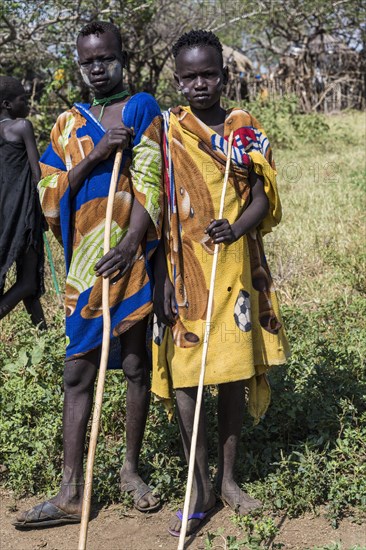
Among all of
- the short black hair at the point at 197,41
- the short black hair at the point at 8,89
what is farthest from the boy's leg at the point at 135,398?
the short black hair at the point at 8,89

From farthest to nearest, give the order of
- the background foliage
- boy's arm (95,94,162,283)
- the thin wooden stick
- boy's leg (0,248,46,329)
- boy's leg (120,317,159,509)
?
the background foliage → boy's leg (0,248,46,329) → boy's leg (120,317,159,509) → boy's arm (95,94,162,283) → the thin wooden stick

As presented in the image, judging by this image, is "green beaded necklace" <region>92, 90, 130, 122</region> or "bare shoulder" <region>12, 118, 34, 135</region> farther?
"bare shoulder" <region>12, 118, 34, 135</region>

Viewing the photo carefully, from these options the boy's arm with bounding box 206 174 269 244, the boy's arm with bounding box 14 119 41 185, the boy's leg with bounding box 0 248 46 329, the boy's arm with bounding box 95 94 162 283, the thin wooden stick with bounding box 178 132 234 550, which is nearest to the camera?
the thin wooden stick with bounding box 178 132 234 550

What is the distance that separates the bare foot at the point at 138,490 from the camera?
314cm

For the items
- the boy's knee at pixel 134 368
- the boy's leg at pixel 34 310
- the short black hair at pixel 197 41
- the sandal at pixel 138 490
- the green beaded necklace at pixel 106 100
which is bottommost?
the sandal at pixel 138 490

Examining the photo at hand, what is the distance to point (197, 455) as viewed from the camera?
2980mm

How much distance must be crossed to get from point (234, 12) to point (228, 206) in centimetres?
1042

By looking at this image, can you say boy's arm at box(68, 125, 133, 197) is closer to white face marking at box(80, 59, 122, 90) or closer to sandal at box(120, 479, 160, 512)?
white face marking at box(80, 59, 122, 90)

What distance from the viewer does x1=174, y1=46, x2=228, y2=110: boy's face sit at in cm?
280

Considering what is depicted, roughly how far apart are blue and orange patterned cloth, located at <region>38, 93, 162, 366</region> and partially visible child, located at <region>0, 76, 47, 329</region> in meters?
1.83

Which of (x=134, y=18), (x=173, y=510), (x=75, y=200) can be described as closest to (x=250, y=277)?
(x=75, y=200)

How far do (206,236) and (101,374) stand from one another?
2.11ft

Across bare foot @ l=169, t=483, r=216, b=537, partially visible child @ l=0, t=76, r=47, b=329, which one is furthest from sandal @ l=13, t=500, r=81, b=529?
partially visible child @ l=0, t=76, r=47, b=329

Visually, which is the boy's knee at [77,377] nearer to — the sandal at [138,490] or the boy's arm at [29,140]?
the sandal at [138,490]
